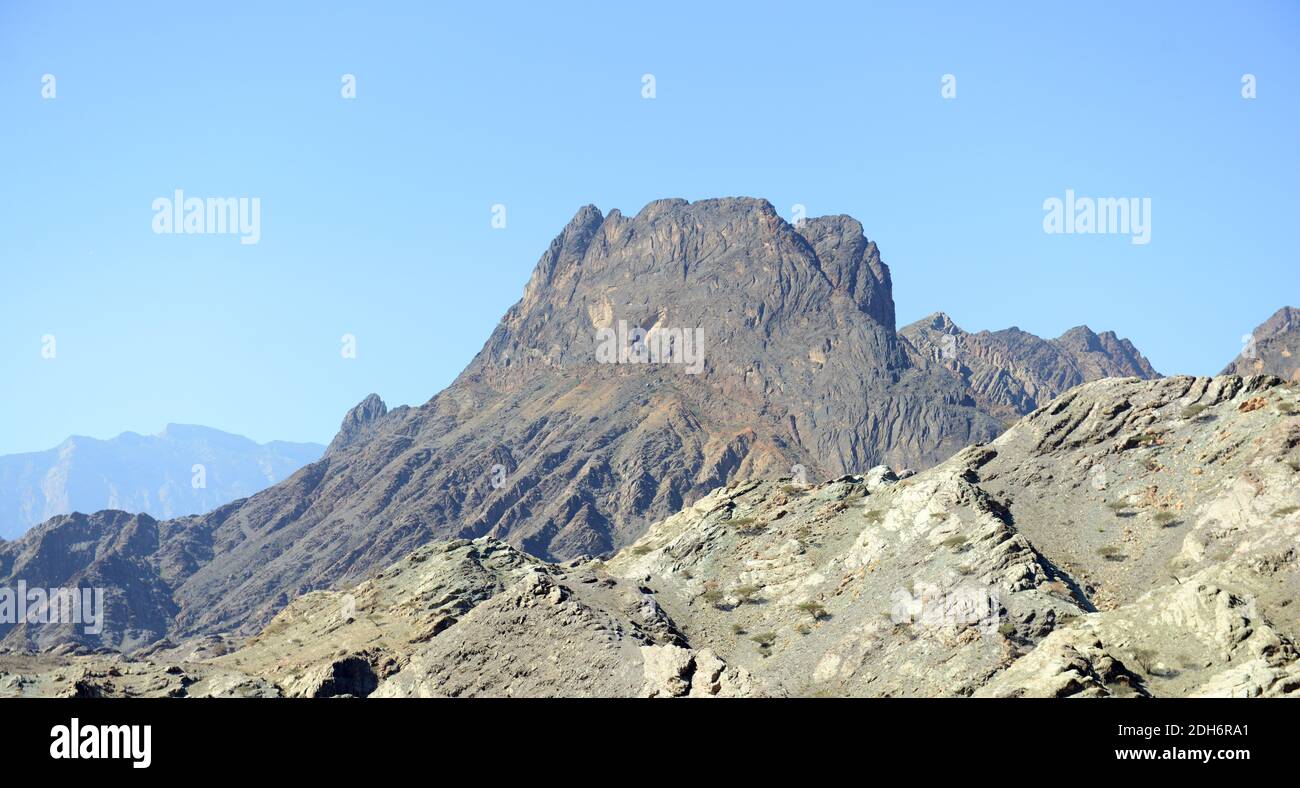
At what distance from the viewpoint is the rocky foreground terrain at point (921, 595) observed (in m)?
73.5

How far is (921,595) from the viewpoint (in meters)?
88.2

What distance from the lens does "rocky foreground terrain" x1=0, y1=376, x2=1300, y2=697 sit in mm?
73500
